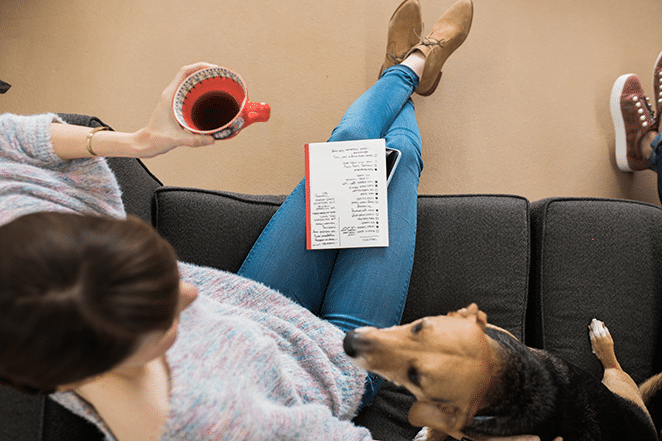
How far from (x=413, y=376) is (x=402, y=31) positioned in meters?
1.65

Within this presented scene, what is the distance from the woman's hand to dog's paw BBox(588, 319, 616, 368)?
1.38 meters

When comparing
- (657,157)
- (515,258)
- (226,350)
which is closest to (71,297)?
(226,350)

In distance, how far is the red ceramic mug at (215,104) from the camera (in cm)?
93

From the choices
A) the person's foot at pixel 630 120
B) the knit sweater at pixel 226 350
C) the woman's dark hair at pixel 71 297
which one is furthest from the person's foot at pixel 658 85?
the woman's dark hair at pixel 71 297

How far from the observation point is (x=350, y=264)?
138 cm

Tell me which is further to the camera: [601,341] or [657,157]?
[657,157]

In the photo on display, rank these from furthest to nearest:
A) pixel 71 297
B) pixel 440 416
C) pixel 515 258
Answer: pixel 515 258 < pixel 440 416 < pixel 71 297

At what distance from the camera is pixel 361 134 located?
1.48m

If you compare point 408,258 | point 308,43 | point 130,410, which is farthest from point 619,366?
point 308,43

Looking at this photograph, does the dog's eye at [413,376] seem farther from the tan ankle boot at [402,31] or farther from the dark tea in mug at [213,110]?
the tan ankle boot at [402,31]

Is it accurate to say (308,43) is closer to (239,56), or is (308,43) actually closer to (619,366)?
(239,56)

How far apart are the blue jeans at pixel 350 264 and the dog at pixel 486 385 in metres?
0.18

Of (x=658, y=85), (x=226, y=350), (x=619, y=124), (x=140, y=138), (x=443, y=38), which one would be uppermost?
(x=443, y=38)

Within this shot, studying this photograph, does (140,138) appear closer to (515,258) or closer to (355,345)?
(355,345)
